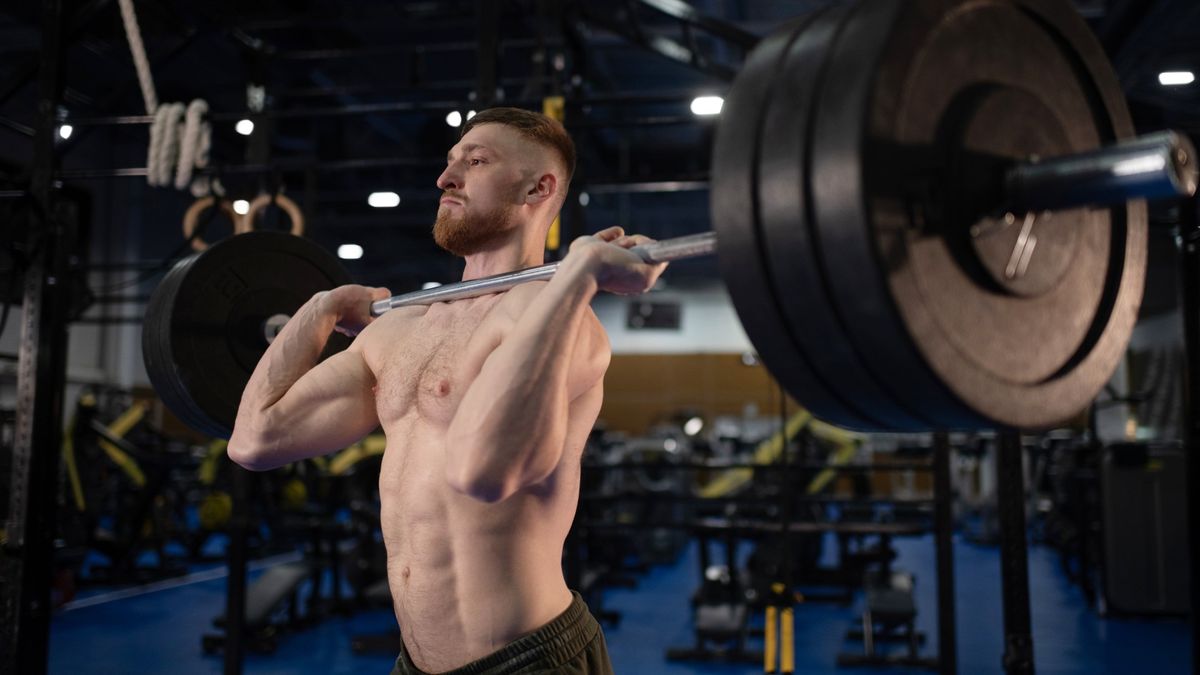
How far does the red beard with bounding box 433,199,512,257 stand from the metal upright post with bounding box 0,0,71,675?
210 cm

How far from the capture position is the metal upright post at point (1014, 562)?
277 cm

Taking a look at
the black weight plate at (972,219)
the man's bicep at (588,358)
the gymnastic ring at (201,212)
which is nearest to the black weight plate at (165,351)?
the man's bicep at (588,358)

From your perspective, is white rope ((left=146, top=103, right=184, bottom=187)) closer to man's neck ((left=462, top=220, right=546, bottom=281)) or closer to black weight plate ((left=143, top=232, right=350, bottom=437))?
black weight plate ((left=143, top=232, right=350, bottom=437))

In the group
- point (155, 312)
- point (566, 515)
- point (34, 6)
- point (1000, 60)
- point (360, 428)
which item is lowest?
point (566, 515)

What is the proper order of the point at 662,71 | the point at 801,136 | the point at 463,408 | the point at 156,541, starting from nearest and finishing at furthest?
the point at 801,136 < the point at 463,408 < the point at 156,541 < the point at 662,71

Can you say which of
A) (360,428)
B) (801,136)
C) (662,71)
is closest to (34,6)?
(662,71)

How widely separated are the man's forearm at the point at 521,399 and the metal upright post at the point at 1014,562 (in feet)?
6.18

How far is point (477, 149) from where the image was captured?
1727 millimetres

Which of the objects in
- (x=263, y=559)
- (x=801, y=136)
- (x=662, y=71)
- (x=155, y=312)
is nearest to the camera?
(x=801, y=136)

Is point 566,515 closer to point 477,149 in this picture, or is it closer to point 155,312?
point 477,149

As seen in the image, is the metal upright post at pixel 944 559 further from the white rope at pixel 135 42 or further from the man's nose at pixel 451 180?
the white rope at pixel 135 42

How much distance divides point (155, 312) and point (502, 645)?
1.19 m

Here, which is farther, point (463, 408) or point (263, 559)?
point (263, 559)

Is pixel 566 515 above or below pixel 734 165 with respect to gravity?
below
